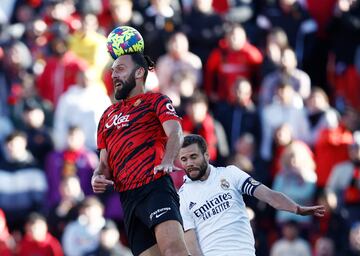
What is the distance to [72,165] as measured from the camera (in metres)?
19.9

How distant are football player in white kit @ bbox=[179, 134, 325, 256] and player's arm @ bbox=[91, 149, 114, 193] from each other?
78 centimetres

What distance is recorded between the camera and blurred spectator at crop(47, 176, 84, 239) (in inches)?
757

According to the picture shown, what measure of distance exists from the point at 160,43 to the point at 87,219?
425cm

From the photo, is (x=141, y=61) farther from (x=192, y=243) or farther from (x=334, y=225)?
(x=334, y=225)

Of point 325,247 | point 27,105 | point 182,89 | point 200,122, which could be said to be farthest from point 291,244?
point 27,105

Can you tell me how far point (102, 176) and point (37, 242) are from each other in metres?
7.29

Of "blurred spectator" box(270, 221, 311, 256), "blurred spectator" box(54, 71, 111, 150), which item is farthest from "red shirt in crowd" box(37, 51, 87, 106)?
"blurred spectator" box(270, 221, 311, 256)

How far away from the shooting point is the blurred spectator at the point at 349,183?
18.9 meters

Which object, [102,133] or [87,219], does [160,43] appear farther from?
[102,133]

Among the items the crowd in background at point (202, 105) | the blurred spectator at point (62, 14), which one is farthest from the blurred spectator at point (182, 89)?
the blurred spectator at point (62, 14)

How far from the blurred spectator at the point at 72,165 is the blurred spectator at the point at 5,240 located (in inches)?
34.6

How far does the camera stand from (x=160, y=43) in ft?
72.2

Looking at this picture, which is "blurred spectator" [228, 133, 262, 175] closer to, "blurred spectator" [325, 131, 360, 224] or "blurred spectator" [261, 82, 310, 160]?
"blurred spectator" [261, 82, 310, 160]

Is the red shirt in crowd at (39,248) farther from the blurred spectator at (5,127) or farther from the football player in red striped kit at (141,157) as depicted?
the football player in red striped kit at (141,157)
